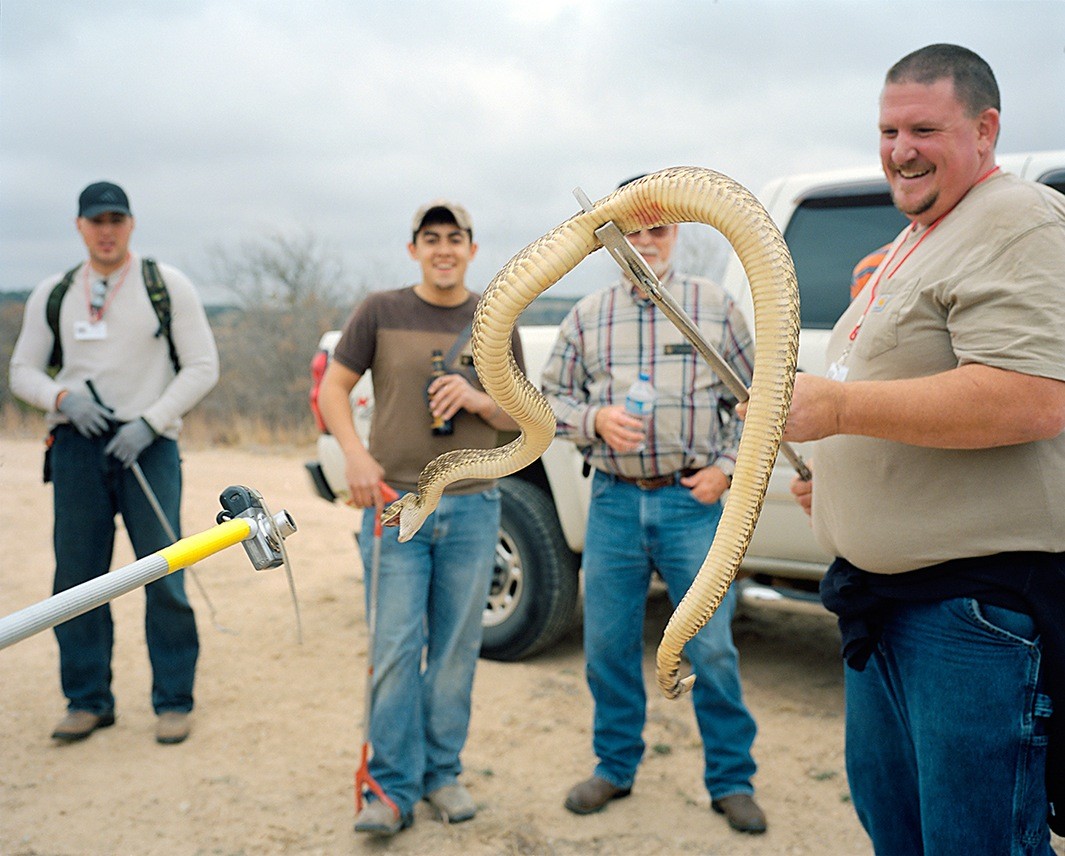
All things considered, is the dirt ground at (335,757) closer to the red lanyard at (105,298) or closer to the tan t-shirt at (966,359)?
the red lanyard at (105,298)

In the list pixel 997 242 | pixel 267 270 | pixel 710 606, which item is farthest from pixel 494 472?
pixel 267 270

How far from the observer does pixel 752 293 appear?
155cm

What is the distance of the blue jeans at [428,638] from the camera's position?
3766 millimetres

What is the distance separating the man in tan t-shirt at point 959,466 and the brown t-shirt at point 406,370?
1742mm

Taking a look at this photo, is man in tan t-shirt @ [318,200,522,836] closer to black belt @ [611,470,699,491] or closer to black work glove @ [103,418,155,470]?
black belt @ [611,470,699,491]

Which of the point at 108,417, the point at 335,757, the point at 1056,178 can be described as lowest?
the point at 335,757

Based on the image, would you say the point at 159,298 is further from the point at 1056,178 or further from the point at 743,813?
the point at 1056,178

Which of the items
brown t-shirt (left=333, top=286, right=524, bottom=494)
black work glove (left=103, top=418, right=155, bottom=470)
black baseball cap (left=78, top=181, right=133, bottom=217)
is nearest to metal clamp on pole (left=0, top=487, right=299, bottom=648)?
brown t-shirt (left=333, top=286, right=524, bottom=494)

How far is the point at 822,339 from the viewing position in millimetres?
4711

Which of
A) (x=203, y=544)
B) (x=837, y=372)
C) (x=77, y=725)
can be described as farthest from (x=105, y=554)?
(x=837, y=372)

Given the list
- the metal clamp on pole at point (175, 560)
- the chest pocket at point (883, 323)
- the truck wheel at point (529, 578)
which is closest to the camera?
the metal clamp on pole at point (175, 560)

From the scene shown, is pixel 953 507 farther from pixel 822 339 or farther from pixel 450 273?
pixel 822 339

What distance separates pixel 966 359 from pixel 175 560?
1591 millimetres

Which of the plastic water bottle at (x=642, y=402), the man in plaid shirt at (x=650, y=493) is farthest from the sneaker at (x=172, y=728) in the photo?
the plastic water bottle at (x=642, y=402)
